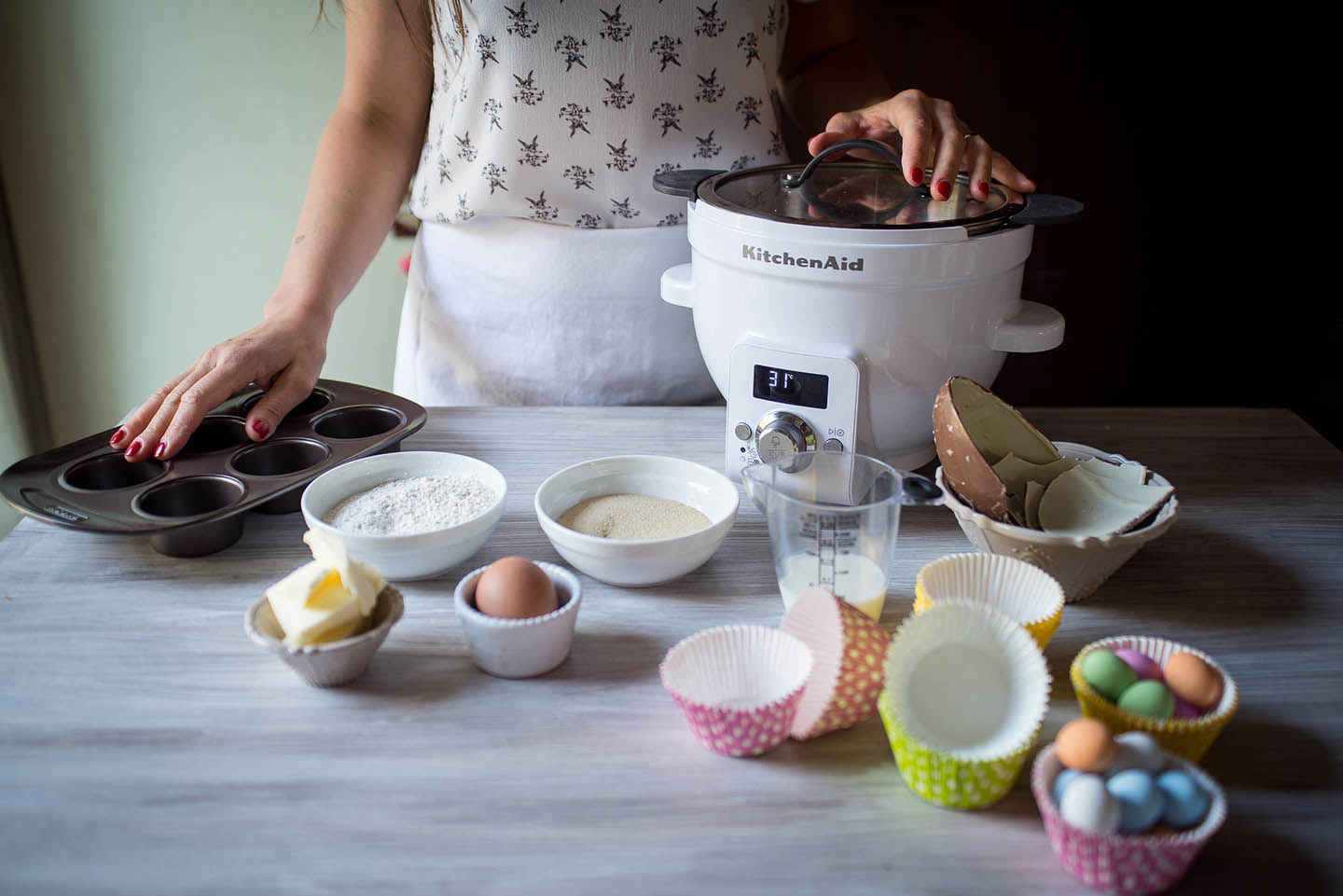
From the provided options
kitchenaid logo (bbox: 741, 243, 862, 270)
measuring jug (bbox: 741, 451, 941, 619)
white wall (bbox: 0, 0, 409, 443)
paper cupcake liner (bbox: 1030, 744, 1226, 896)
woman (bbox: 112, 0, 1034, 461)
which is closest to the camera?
paper cupcake liner (bbox: 1030, 744, 1226, 896)

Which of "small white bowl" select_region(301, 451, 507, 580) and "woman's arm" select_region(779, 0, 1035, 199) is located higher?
"woman's arm" select_region(779, 0, 1035, 199)

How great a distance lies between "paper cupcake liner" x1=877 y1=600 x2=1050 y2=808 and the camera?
561 millimetres

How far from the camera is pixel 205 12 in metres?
1.51

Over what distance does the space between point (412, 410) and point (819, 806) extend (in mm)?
608

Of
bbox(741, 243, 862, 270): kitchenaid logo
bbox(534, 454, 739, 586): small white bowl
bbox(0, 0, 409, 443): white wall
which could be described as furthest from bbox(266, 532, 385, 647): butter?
bbox(0, 0, 409, 443): white wall

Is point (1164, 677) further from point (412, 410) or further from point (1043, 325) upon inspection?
point (412, 410)

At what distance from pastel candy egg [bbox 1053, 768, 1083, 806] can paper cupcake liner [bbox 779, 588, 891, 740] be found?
0.11m

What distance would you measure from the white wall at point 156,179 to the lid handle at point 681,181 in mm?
787

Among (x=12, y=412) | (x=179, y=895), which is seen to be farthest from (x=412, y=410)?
(x=12, y=412)

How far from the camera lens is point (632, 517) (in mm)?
836

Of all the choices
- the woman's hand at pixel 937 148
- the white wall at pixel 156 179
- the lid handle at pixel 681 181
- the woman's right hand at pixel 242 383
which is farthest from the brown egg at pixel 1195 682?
the white wall at pixel 156 179

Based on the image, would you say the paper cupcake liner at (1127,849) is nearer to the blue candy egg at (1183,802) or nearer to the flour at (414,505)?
the blue candy egg at (1183,802)

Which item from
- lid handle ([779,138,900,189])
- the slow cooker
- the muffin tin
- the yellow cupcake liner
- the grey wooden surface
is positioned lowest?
the grey wooden surface

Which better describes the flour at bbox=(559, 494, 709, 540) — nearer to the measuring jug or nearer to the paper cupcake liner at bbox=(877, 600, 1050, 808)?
the measuring jug
